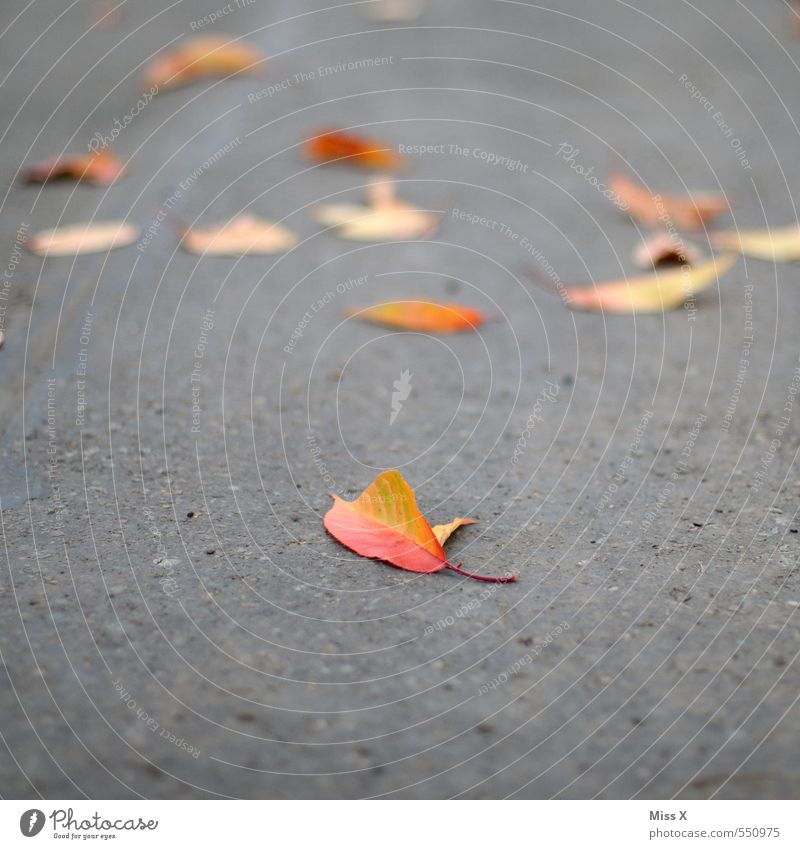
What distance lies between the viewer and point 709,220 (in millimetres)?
1741

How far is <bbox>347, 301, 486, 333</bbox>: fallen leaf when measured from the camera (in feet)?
4.81

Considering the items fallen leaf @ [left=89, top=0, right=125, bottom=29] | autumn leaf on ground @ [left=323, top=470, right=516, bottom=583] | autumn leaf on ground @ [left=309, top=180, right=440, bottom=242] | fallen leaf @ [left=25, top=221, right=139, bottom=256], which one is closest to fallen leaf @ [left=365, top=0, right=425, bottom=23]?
fallen leaf @ [left=89, top=0, right=125, bottom=29]

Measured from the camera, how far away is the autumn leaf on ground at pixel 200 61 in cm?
221

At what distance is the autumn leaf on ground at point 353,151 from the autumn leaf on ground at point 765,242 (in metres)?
0.67

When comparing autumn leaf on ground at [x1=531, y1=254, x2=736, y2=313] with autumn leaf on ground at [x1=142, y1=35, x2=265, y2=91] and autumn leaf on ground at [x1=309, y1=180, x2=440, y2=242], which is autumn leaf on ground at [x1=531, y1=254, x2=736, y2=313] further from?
autumn leaf on ground at [x1=142, y1=35, x2=265, y2=91]

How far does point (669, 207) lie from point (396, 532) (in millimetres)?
1078

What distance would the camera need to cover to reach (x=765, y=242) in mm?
1674

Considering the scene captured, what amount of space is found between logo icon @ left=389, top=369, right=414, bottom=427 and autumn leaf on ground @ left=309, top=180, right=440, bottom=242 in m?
0.44

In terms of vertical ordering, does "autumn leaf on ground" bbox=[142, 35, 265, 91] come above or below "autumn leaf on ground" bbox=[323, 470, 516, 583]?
above

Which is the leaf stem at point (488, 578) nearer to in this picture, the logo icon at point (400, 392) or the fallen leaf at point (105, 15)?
the logo icon at point (400, 392)

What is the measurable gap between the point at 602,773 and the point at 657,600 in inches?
9.3

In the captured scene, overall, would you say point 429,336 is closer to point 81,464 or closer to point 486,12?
point 81,464

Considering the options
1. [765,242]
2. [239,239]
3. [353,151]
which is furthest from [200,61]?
[765,242]

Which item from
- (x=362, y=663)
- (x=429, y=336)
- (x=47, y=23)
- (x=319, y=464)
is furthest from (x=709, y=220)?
(x=47, y=23)
